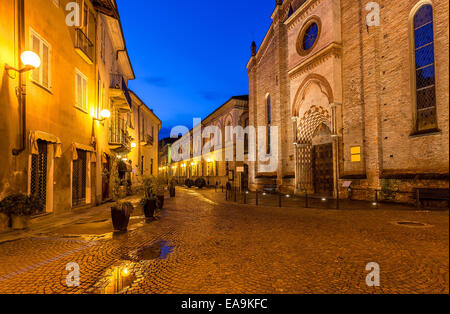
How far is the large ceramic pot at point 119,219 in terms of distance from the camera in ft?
23.8

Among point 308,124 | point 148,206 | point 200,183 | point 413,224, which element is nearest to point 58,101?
point 148,206

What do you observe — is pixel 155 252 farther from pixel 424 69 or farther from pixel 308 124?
pixel 308 124

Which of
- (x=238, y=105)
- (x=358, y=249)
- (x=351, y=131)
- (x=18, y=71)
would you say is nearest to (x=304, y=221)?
(x=358, y=249)

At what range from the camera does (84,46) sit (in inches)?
474

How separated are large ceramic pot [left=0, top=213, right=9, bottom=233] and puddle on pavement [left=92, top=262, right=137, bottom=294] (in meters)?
5.02

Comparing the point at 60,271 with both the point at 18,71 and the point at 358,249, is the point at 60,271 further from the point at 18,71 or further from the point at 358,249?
the point at 18,71

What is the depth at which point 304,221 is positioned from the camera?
27.8 ft

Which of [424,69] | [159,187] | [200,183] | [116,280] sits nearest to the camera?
[116,280]

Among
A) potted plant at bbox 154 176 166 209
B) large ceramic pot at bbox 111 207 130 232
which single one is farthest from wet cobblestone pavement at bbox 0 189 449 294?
potted plant at bbox 154 176 166 209

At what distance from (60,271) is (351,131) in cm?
1469

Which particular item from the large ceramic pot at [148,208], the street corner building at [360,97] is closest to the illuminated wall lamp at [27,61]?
the large ceramic pot at [148,208]

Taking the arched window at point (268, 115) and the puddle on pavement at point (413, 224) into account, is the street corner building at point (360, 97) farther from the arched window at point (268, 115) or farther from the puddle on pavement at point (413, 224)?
the puddle on pavement at point (413, 224)

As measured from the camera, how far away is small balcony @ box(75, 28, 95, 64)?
11218mm

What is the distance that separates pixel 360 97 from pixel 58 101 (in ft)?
48.9
